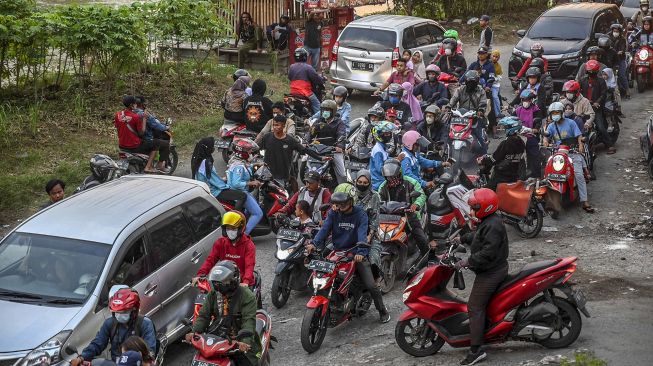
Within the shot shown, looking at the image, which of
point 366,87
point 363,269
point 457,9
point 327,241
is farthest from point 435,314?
point 457,9

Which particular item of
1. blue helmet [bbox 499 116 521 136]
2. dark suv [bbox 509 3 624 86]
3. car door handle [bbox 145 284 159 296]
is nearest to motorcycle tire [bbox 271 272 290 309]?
car door handle [bbox 145 284 159 296]

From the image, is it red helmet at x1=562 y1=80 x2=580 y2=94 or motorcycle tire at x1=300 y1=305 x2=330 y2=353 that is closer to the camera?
motorcycle tire at x1=300 y1=305 x2=330 y2=353

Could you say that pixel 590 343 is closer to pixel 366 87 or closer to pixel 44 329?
pixel 44 329

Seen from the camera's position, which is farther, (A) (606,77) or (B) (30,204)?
(A) (606,77)

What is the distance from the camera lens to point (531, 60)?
63.8 feet

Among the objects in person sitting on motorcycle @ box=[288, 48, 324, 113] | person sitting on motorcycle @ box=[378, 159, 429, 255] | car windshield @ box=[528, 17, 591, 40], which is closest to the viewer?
person sitting on motorcycle @ box=[378, 159, 429, 255]

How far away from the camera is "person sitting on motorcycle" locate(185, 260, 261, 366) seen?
870 cm

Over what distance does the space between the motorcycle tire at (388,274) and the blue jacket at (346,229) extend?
1134 millimetres

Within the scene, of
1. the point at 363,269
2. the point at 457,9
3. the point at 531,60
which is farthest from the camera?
the point at 457,9

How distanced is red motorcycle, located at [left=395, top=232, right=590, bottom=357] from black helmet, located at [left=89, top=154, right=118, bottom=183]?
536 centimetres

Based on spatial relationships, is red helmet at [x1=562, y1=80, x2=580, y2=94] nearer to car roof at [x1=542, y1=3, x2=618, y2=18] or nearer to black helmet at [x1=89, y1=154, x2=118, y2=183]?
car roof at [x1=542, y1=3, x2=618, y2=18]

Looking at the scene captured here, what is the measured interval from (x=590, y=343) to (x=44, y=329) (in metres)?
5.39

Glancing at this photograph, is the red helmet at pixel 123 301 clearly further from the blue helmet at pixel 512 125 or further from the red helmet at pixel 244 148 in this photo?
the blue helmet at pixel 512 125

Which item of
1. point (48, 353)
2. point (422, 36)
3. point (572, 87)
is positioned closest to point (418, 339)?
point (48, 353)
